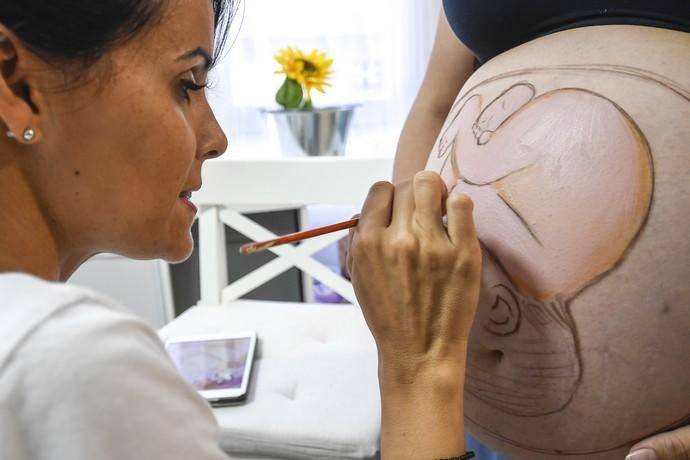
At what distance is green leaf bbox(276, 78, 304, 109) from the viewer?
6.71 feet

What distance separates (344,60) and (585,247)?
72.3 inches

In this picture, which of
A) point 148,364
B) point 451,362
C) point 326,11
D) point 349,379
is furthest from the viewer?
point 326,11

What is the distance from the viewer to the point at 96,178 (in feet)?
1.92

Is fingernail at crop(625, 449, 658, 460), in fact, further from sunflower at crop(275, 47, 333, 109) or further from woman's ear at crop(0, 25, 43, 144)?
sunflower at crop(275, 47, 333, 109)

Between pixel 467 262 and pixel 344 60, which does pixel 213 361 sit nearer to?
pixel 467 262

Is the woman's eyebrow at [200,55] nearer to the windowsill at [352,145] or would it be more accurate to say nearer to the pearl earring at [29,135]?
the pearl earring at [29,135]

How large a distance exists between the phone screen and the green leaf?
794 mm

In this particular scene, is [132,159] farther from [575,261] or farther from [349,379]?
[349,379]

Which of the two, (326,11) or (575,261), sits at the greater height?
(326,11)

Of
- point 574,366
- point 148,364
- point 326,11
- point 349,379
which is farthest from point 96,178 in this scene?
point 326,11

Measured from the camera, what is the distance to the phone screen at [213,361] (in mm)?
1377

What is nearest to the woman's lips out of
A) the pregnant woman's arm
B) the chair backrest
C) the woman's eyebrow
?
the woman's eyebrow

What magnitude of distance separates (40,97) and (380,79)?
6.44 ft

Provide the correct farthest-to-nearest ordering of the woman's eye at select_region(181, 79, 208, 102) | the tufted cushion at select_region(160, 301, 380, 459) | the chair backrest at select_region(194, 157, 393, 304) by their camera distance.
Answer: the chair backrest at select_region(194, 157, 393, 304), the tufted cushion at select_region(160, 301, 380, 459), the woman's eye at select_region(181, 79, 208, 102)
